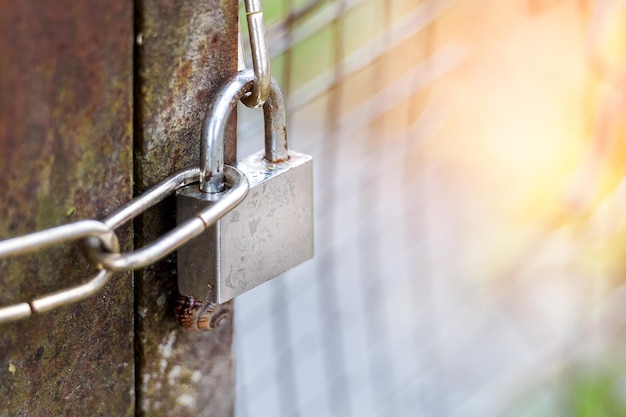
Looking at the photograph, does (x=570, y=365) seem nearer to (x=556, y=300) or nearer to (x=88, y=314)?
(x=556, y=300)

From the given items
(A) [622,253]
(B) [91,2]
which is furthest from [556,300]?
(B) [91,2]

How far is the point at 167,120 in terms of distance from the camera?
50 centimetres

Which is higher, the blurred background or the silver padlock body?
the silver padlock body

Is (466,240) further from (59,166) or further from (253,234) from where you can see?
(59,166)

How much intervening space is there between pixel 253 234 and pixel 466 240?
1.65 meters

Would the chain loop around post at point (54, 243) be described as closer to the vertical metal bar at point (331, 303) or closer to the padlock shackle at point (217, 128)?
the padlock shackle at point (217, 128)

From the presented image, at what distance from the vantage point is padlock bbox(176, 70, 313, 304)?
19.7 inches

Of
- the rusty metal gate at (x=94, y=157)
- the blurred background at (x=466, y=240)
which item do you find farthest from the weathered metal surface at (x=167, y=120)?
the blurred background at (x=466, y=240)

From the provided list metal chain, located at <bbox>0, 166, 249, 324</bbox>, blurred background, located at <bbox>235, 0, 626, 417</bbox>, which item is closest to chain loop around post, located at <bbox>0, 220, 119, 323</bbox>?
metal chain, located at <bbox>0, 166, 249, 324</bbox>

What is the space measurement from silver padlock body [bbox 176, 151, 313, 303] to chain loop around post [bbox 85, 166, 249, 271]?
1cm

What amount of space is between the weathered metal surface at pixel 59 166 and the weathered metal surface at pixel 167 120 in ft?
0.05

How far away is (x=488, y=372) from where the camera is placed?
1815 mm

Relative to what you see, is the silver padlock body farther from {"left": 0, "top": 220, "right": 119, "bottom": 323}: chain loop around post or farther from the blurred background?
the blurred background

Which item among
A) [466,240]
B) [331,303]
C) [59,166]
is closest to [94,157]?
[59,166]
